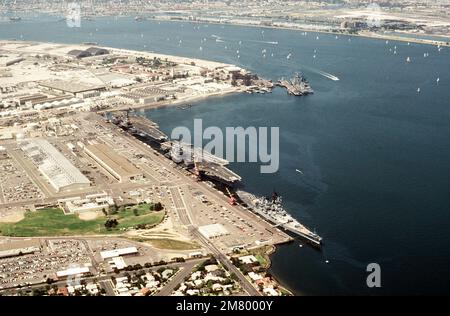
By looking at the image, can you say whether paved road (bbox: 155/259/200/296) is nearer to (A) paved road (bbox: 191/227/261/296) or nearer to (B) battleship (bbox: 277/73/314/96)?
(A) paved road (bbox: 191/227/261/296)

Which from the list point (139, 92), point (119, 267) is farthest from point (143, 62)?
point (119, 267)

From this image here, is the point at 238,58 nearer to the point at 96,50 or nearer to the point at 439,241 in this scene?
the point at 96,50

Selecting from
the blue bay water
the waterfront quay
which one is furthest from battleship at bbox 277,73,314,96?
the waterfront quay

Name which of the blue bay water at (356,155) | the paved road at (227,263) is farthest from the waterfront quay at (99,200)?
the blue bay water at (356,155)

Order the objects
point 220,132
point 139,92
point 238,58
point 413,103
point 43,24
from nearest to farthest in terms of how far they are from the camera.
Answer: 1. point 220,132
2. point 413,103
3. point 139,92
4. point 238,58
5. point 43,24

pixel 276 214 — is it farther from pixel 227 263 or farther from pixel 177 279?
pixel 177 279
